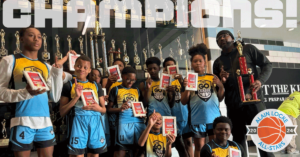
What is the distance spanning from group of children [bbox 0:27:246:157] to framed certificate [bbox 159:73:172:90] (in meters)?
0.07

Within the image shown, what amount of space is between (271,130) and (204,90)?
1.13 metres

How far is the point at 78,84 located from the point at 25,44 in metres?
0.62

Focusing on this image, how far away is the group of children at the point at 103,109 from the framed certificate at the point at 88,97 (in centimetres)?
4

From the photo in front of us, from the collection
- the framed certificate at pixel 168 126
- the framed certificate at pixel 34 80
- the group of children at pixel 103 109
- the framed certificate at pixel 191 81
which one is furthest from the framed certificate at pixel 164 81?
the framed certificate at pixel 34 80

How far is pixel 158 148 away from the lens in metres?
2.97

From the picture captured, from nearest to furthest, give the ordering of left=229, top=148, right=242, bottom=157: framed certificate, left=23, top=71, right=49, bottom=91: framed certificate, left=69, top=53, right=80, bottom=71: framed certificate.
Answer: left=23, top=71, right=49, bottom=91: framed certificate < left=229, top=148, right=242, bottom=157: framed certificate < left=69, top=53, right=80, bottom=71: framed certificate

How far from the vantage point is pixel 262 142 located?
308 centimetres

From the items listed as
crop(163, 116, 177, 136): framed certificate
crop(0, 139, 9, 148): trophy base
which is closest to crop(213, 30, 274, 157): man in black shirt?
crop(163, 116, 177, 136): framed certificate

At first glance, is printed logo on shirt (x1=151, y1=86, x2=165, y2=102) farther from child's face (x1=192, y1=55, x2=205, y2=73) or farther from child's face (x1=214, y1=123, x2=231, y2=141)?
child's face (x1=214, y1=123, x2=231, y2=141)

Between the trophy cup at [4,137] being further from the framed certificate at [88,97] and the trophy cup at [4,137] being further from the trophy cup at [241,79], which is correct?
the trophy cup at [241,79]

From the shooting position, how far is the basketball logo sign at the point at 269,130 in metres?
3.03

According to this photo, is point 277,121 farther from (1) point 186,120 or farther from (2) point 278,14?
(2) point 278,14

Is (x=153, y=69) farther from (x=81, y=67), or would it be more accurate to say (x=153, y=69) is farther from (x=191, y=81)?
(x=81, y=67)

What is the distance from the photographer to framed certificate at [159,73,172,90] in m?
3.22
